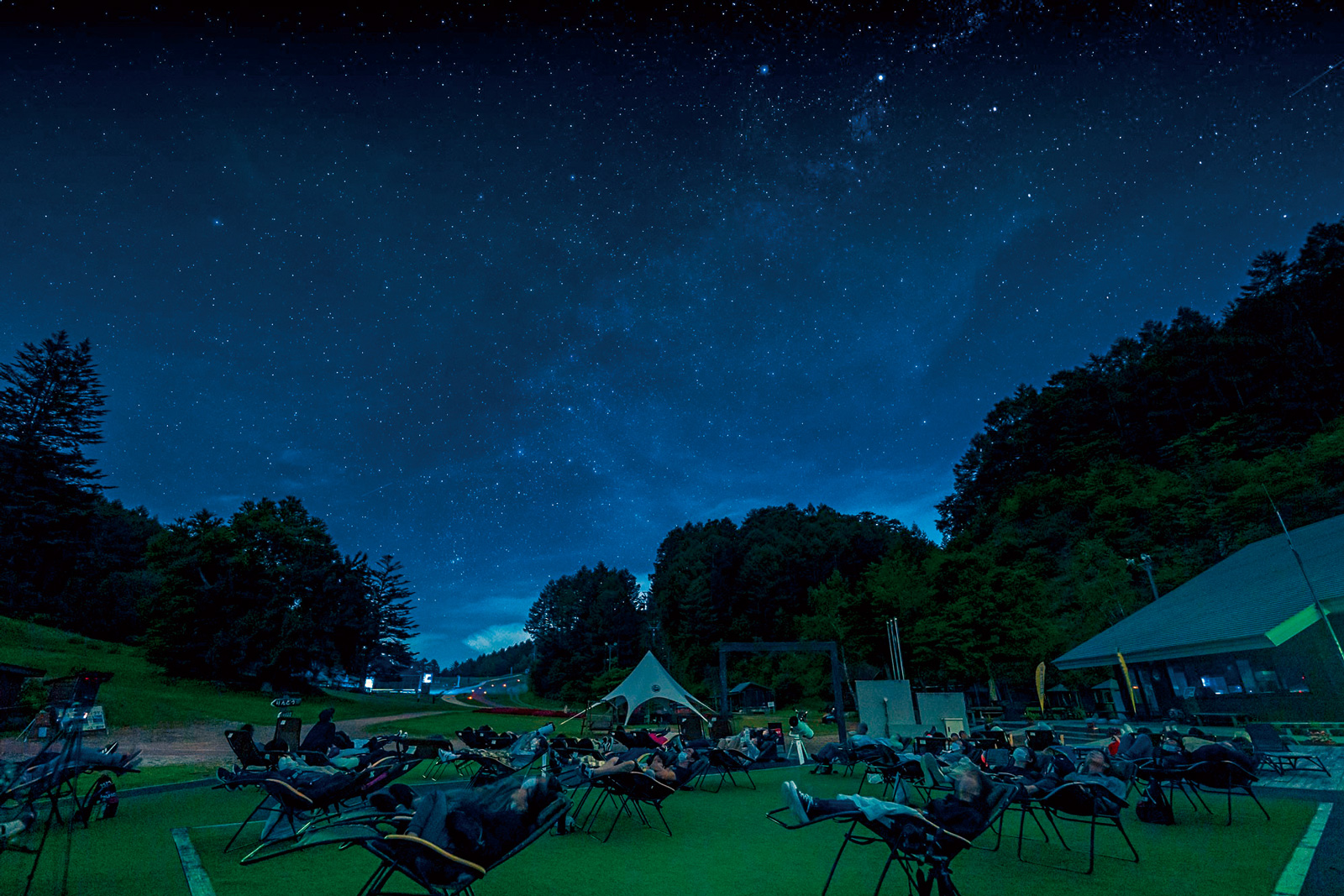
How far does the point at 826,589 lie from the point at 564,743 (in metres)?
40.0

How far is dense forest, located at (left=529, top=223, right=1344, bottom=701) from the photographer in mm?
28000

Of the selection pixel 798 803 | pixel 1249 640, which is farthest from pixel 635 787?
pixel 1249 640

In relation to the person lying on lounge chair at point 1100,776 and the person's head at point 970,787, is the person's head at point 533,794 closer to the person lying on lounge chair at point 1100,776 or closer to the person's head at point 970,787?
the person's head at point 970,787

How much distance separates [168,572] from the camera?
Answer: 36.8 m

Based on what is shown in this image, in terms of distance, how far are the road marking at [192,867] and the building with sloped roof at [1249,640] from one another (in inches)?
665

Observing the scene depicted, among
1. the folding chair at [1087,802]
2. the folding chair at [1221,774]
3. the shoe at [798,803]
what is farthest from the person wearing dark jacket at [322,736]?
the folding chair at [1221,774]

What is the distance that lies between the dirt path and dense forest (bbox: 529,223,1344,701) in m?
27.7

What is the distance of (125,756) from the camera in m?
7.19

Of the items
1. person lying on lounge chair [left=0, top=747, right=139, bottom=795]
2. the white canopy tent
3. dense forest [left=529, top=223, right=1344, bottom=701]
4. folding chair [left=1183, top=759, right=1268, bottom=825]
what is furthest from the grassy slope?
dense forest [left=529, top=223, right=1344, bottom=701]

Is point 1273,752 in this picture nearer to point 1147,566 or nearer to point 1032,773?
point 1032,773

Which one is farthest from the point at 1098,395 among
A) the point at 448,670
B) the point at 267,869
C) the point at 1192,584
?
the point at 448,670

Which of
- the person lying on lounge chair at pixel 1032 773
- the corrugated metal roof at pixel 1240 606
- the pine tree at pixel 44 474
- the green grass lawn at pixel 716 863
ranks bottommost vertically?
the green grass lawn at pixel 716 863

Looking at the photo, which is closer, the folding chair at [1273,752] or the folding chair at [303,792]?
the folding chair at [303,792]

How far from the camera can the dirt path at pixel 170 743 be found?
14211mm
